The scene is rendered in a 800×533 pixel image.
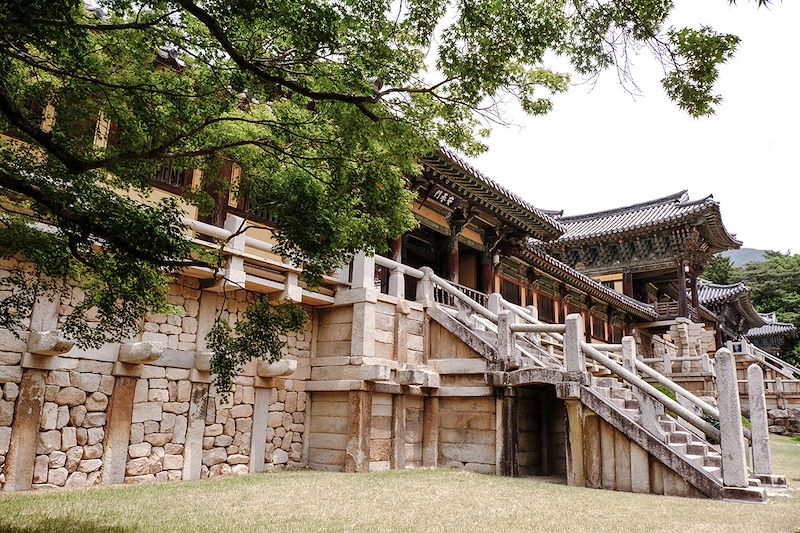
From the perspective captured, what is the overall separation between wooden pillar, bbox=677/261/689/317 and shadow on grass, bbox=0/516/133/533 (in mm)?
25537

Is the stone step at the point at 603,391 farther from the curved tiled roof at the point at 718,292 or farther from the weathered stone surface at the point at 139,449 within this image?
the curved tiled roof at the point at 718,292

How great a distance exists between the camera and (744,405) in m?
21.2

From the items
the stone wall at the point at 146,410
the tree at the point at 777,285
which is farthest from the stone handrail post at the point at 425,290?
the tree at the point at 777,285

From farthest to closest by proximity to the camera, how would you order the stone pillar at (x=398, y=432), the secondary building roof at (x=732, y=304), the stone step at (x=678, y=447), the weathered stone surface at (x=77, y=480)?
the secondary building roof at (x=732, y=304) → the stone pillar at (x=398, y=432) → the stone step at (x=678, y=447) → the weathered stone surface at (x=77, y=480)

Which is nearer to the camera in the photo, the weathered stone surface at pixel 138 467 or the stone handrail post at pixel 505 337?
the weathered stone surface at pixel 138 467

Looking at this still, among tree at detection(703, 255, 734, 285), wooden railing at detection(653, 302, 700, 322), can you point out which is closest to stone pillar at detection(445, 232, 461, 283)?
wooden railing at detection(653, 302, 700, 322)

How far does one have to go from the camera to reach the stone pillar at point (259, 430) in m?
9.91

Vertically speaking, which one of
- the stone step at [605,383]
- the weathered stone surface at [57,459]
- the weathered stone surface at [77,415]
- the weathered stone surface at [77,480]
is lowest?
the weathered stone surface at [77,480]

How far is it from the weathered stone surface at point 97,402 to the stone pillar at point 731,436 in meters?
8.57

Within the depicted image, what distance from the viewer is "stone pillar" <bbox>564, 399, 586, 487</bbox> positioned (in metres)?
9.27

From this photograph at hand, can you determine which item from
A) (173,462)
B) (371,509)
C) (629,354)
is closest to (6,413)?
(173,462)

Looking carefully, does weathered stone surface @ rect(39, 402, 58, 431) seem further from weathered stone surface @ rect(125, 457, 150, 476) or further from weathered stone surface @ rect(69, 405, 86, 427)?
weathered stone surface @ rect(125, 457, 150, 476)

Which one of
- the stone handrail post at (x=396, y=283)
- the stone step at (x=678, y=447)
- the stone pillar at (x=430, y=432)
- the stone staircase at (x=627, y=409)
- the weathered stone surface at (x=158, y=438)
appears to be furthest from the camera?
the stone handrail post at (x=396, y=283)

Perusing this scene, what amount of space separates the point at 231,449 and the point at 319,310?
10.1 ft
